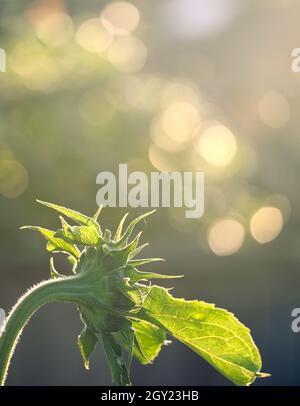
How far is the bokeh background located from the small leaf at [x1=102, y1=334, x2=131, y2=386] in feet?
18.6

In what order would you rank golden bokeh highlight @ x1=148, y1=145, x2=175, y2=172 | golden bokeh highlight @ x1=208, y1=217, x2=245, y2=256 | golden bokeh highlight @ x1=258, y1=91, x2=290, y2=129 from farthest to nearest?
golden bokeh highlight @ x1=258, y1=91, x2=290, y2=129 → golden bokeh highlight @ x1=148, y1=145, x2=175, y2=172 → golden bokeh highlight @ x1=208, y1=217, x2=245, y2=256

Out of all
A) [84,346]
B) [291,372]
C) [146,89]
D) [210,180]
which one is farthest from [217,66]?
[84,346]

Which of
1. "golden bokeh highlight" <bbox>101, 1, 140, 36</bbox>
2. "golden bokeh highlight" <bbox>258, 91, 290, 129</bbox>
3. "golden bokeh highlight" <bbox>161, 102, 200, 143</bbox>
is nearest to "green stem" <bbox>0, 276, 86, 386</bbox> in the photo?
"golden bokeh highlight" <bbox>161, 102, 200, 143</bbox>

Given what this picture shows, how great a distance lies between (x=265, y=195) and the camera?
26.3 feet

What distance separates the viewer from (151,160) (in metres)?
7.41

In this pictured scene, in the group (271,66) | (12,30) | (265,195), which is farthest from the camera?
(271,66)

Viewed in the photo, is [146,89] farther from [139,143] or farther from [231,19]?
[231,19]

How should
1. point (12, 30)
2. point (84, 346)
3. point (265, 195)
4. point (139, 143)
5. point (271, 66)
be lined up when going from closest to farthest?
point (84, 346) → point (12, 30) → point (139, 143) → point (265, 195) → point (271, 66)

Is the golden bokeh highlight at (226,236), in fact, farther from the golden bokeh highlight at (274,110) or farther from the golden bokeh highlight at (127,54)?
the golden bokeh highlight at (127,54)

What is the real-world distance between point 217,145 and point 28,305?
7.48m

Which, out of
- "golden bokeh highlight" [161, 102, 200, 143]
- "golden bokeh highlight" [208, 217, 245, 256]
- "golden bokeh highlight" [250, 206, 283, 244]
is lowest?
"golden bokeh highlight" [208, 217, 245, 256]

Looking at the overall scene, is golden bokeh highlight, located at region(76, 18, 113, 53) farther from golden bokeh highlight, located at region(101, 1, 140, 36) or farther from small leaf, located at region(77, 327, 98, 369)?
small leaf, located at region(77, 327, 98, 369)

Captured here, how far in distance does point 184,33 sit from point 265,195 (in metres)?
2.24

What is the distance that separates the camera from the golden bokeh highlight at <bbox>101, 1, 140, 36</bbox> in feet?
28.6
